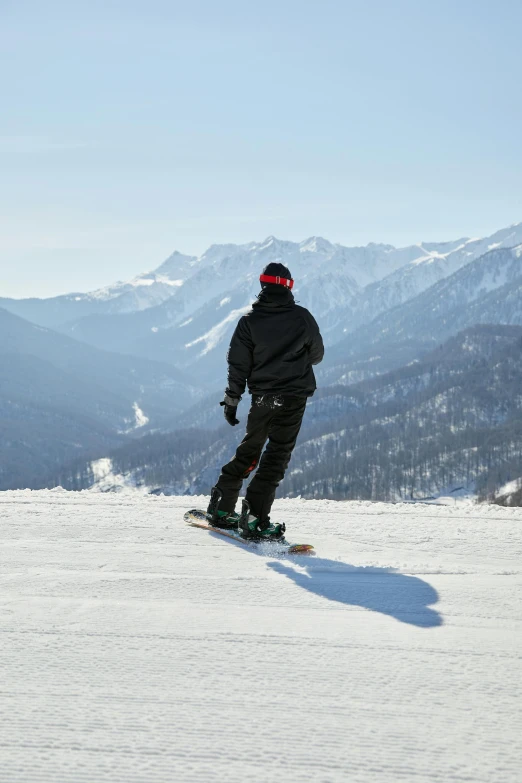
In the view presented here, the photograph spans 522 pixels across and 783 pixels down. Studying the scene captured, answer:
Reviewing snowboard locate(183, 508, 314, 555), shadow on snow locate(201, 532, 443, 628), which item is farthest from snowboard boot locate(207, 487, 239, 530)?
shadow on snow locate(201, 532, 443, 628)

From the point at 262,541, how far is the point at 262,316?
2.01 m

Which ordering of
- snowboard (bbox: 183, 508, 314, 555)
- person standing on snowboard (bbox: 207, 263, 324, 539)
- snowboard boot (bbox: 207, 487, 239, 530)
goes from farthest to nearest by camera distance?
snowboard boot (bbox: 207, 487, 239, 530), person standing on snowboard (bbox: 207, 263, 324, 539), snowboard (bbox: 183, 508, 314, 555)

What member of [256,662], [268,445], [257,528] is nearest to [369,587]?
[256,662]

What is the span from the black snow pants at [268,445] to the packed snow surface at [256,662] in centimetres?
64

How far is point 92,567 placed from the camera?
4.50 m

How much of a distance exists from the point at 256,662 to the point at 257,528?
2.73 metres

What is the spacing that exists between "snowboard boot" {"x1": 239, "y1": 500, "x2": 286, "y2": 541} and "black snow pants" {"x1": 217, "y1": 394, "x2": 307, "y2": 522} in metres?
0.07

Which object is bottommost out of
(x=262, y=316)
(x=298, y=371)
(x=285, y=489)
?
(x=285, y=489)

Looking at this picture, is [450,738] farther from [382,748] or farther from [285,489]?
[285,489]

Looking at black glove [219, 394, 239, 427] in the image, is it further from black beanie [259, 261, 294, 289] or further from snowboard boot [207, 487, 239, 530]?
black beanie [259, 261, 294, 289]

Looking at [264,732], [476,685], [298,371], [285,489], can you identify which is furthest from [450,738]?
[285,489]

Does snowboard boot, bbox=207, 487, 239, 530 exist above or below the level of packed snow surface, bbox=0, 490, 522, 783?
above

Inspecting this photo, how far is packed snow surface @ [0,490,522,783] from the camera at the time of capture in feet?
7.24

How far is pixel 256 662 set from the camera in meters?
2.92
